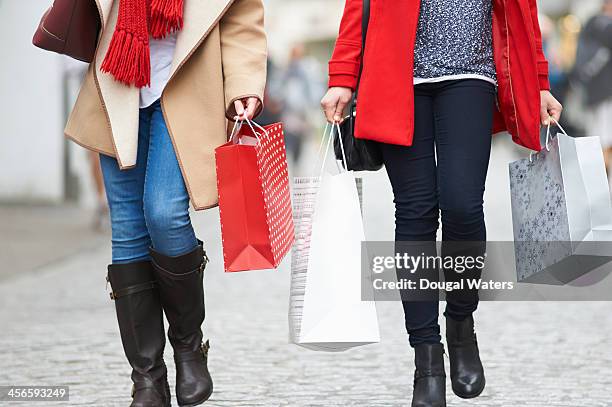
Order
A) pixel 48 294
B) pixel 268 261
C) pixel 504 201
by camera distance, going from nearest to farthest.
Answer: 1. pixel 268 261
2. pixel 48 294
3. pixel 504 201

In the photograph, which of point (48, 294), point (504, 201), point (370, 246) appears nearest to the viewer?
point (370, 246)

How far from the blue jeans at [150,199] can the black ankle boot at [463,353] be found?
0.92 meters

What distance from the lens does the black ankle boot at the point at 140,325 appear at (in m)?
4.02

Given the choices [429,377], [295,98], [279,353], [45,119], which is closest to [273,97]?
[295,98]

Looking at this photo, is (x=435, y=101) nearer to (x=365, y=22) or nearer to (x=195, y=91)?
(x=365, y=22)

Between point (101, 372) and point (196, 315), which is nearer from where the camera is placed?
point (196, 315)

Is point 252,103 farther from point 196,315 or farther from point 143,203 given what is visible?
point 196,315

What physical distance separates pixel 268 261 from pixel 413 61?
798mm

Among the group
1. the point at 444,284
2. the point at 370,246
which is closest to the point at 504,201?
the point at 370,246

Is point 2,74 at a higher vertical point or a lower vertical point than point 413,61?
lower

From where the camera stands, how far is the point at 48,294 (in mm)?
7934

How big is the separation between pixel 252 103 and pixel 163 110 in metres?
0.28

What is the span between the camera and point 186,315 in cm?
409

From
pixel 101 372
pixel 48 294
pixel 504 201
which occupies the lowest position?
pixel 504 201
